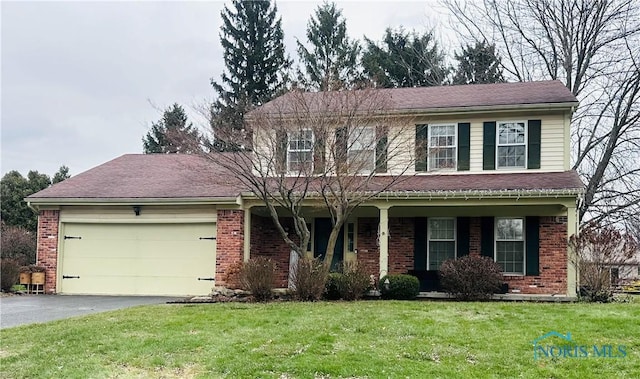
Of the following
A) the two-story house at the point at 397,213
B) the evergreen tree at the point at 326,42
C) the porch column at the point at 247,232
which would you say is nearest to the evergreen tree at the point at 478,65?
the evergreen tree at the point at 326,42

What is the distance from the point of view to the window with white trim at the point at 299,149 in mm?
13305

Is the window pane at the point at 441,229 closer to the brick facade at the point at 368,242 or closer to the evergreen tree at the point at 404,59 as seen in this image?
the brick facade at the point at 368,242

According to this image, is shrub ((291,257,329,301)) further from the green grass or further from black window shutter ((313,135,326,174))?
black window shutter ((313,135,326,174))

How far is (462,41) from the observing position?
2698cm

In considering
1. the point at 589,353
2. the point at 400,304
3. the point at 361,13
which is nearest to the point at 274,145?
the point at 400,304

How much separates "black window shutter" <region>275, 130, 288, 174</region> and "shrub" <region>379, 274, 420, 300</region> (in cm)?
354

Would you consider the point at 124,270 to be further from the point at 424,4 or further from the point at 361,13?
the point at 361,13

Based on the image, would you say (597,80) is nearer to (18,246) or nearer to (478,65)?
(478,65)

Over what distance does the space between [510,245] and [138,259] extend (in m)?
9.88

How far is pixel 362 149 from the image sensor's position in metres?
13.9

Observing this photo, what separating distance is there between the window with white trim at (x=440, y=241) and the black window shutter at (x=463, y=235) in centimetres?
17

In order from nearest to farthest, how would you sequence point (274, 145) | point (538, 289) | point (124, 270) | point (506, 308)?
1. point (506, 308)
2. point (274, 145)
3. point (538, 289)
4. point (124, 270)

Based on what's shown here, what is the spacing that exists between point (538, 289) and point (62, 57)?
47.0 feet

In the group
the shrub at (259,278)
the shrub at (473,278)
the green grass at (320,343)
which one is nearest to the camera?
the green grass at (320,343)
